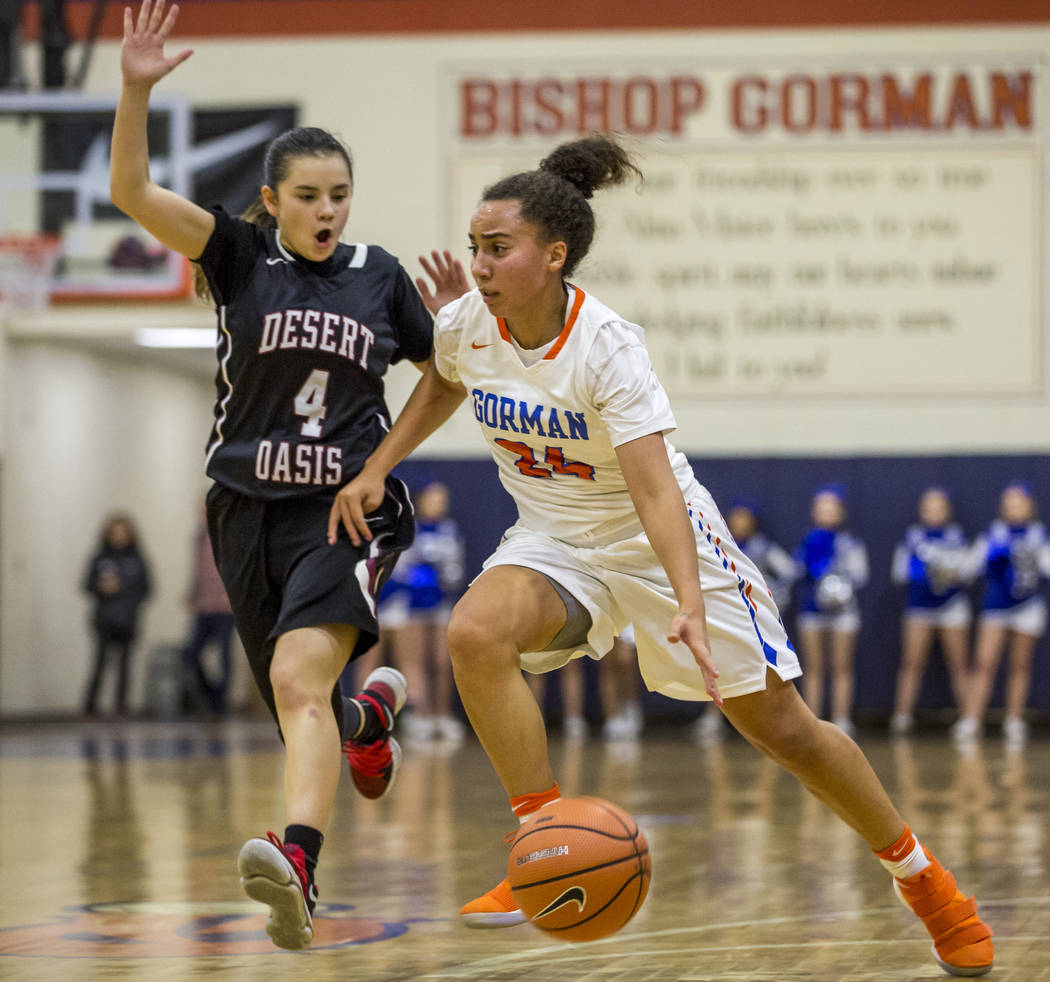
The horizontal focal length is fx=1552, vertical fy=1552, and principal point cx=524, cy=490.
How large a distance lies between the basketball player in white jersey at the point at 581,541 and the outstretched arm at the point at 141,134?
661mm

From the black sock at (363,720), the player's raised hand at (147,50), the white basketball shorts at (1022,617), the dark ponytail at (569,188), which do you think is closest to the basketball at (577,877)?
the black sock at (363,720)

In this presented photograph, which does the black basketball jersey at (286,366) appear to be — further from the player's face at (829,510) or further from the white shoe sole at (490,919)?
the player's face at (829,510)

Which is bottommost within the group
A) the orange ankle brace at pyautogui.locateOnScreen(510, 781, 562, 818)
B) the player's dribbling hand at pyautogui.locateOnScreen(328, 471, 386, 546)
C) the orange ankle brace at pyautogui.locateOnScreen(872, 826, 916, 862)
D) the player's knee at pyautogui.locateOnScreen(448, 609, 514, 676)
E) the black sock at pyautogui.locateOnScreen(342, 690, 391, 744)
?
the orange ankle brace at pyautogui.locateOnScreen(872, 826, 916, 862)

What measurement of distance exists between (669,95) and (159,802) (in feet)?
24.2

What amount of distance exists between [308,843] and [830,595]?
841 cm

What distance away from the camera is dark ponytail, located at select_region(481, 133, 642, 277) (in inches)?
133

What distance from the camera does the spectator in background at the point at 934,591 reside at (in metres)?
11.2

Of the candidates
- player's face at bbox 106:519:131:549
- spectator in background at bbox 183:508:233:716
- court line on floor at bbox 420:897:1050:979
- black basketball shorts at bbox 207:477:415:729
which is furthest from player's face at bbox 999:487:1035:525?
black basketball shorts at bbox 207:477:415:729

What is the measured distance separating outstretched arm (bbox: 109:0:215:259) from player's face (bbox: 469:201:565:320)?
66 centimetres

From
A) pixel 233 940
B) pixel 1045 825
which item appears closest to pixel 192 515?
pixel 1045 825

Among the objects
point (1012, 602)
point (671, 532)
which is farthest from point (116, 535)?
point (671, 532)

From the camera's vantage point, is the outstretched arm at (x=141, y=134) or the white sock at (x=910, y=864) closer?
the outstretched arm at (x=141, y=134)

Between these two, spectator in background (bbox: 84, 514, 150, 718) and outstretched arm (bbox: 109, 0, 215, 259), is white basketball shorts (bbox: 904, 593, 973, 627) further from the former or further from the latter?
outstretched arm (bbox: 109, 0, 215, 259)

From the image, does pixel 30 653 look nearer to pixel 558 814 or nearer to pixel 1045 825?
pixel 1045 825
